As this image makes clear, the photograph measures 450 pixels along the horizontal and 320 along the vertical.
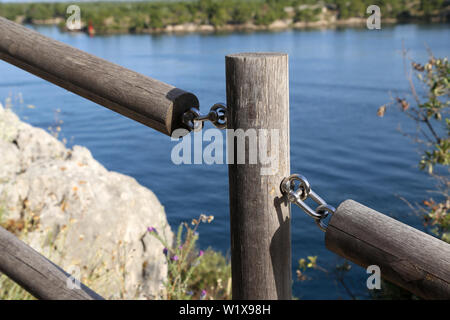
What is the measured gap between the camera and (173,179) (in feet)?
29.0

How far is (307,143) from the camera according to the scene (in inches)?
402

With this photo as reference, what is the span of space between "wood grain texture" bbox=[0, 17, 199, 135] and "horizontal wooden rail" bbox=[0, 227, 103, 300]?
51cm

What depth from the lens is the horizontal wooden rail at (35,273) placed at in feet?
4.13

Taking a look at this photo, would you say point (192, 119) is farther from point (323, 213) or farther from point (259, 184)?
point (323, 213)

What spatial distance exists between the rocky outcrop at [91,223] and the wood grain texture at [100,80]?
2.15 metres

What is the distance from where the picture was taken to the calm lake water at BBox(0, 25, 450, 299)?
7113 mm

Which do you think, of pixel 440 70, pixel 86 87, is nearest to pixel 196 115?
pixel 86 87

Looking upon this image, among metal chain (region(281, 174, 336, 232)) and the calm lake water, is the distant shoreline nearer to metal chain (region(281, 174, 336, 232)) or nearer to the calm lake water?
the calm lake water

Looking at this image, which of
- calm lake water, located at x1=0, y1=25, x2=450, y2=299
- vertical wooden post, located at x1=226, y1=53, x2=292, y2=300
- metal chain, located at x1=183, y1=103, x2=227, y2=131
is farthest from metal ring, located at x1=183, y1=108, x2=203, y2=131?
calm lake water, located at x1=0, y1=25, x2=450, y2=299

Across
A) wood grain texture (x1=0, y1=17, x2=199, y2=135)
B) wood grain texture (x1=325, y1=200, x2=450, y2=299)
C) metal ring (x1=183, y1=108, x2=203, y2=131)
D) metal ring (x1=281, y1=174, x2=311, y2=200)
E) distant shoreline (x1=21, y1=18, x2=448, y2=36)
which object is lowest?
wood grain texture (x1=325, y1=200, x2=450, y2=299)

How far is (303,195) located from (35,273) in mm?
815

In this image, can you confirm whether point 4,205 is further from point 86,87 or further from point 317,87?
point 317,87

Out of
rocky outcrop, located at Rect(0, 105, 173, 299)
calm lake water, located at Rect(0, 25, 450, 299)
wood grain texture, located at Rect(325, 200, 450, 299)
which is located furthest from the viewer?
calm lake water, located at Rect(0, 25, 450, 299)
